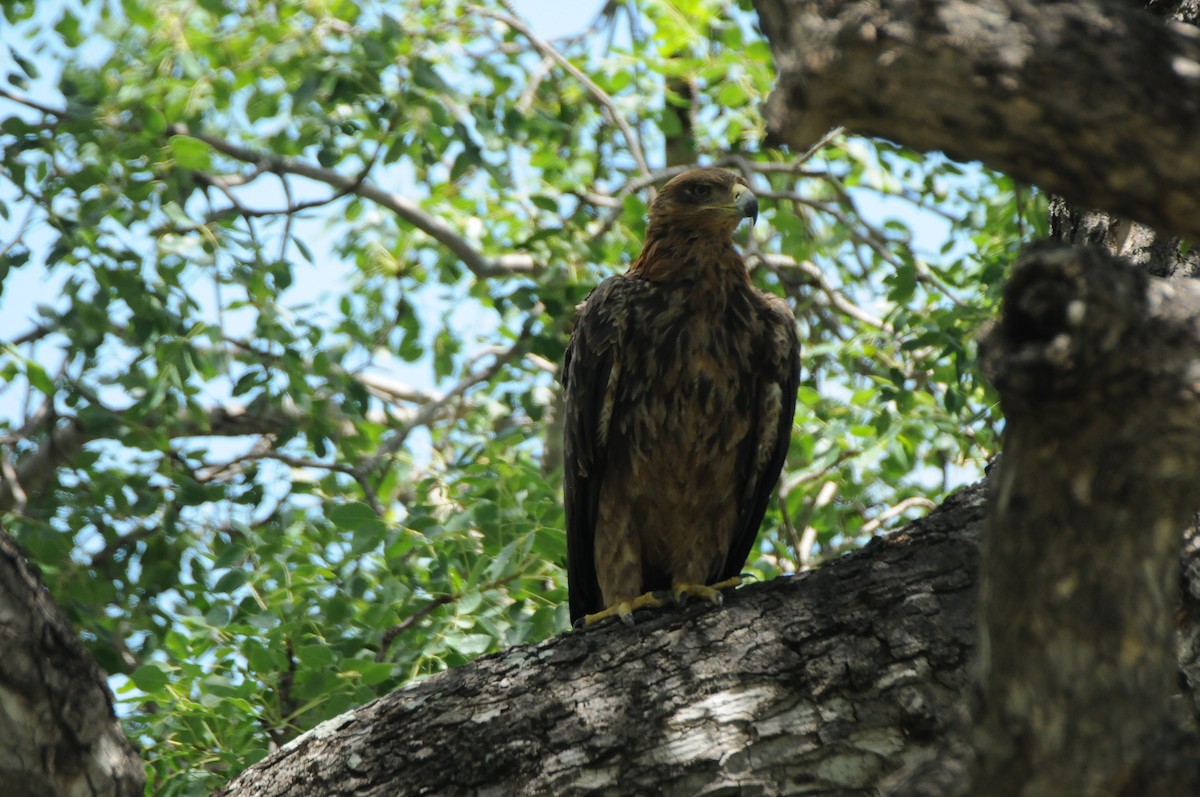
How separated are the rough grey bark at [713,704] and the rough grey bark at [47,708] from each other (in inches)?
27.1

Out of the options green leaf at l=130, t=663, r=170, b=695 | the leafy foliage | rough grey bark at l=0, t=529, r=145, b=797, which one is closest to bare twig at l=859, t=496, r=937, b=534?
the leafy foliage

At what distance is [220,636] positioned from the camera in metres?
4.02

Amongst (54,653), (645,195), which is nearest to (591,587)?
(54,653)

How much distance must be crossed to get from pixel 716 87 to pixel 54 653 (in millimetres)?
5443

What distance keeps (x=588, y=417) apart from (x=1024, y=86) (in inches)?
121

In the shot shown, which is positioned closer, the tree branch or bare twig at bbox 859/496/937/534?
bare twig at bbox 859/496/937/534

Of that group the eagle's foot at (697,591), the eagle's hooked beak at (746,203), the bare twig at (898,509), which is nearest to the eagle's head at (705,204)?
the eagle's hooked beak at (746,203)

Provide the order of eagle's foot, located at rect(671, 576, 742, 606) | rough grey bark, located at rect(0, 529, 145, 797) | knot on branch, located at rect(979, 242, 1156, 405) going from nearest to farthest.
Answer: knot on branch, located at rect(979, 242, 1156, 405) < rough grey bark, located at rect(0, 529, 145, 797) < eagle's foot, located at rect(671, 576, 742, 606)

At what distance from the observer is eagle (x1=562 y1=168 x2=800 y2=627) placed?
4.52 m

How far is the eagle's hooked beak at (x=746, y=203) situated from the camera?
4805 mm

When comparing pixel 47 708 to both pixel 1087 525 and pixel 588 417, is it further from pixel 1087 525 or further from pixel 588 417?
pixel 588 417

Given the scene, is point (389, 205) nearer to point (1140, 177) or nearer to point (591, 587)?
point (591, 587)

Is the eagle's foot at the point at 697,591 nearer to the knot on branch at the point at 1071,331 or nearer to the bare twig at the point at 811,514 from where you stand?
the bare twig at the point at 811,514

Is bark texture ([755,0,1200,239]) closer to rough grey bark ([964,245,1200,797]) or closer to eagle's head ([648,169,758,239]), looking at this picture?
rough grey bark ([964,245,1200,797])
